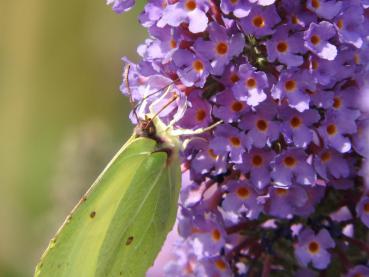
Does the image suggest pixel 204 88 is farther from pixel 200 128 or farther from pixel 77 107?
pixel 77 107

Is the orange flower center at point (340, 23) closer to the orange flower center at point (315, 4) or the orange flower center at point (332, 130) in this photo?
the orange flower center at point (315, 4)

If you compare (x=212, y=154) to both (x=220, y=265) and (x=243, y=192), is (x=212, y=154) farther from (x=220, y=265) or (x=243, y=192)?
(x=220, y=265)

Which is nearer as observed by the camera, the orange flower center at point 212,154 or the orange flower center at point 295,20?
the orange flower center at point 295,20

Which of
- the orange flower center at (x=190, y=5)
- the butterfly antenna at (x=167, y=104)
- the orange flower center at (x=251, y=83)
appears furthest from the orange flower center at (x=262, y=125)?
the orange flower center at (x=190, y=5)

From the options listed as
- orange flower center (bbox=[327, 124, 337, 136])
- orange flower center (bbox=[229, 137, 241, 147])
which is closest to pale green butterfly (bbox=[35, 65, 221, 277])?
orange flower center (bbox=[229, 137, 241, 147])

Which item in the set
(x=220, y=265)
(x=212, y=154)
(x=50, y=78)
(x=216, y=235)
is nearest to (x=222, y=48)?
(x=212, y=154)

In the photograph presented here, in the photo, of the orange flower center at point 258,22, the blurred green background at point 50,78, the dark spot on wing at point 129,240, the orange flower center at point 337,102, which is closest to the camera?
the orange flower center at point 258,22

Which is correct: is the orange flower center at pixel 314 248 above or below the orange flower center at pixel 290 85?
below

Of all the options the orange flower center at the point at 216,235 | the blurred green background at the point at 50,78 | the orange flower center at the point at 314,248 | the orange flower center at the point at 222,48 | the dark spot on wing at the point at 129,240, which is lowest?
the blurred green background at the point at 50,78
